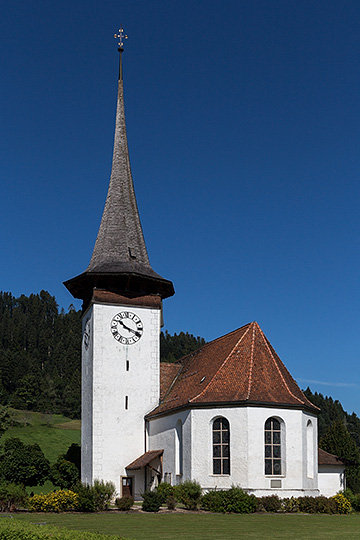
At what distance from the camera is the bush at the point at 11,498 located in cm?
2880

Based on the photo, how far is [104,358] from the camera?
133ft

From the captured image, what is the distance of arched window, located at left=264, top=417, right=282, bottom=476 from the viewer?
32.4 meters

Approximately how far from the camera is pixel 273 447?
107ft

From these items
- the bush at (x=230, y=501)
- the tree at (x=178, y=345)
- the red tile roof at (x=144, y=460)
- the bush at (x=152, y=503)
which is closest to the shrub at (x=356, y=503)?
the bush at (x=230, y=501)

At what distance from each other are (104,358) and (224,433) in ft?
34.2

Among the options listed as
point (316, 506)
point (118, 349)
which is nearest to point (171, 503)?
point (316, 506)

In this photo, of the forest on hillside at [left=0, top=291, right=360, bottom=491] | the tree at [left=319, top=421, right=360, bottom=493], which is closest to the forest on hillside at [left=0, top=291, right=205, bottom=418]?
the forest on hillside at [left=0, top=291, right=360, bottom=491]

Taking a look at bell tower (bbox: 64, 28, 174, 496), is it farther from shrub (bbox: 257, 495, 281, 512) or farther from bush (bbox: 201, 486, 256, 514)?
shrub (bbox: 257, 495, 281, 512)

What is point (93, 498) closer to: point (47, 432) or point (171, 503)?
point (171, 503)

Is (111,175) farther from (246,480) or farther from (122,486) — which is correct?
(246,480)

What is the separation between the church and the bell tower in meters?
0.06

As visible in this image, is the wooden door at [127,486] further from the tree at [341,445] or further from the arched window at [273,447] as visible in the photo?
the tree at [341,445]

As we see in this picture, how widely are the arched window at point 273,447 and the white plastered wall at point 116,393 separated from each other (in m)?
9.97

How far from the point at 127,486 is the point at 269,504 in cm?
1204
